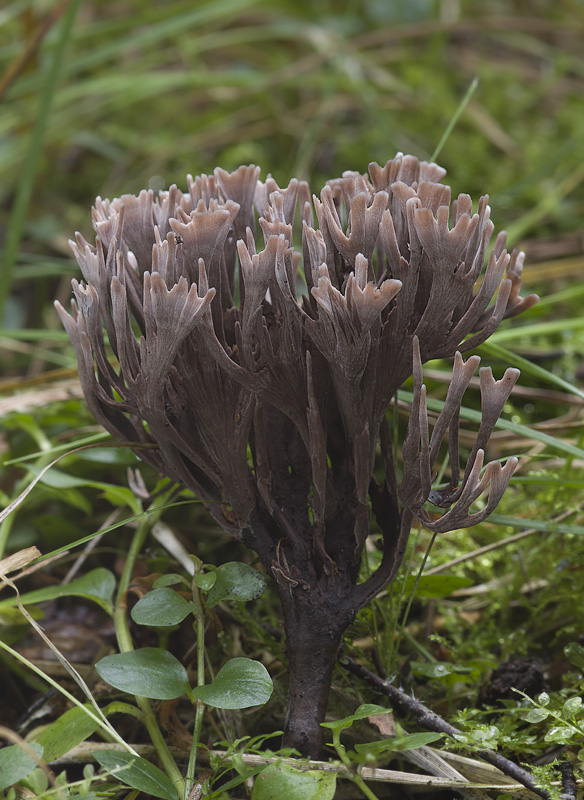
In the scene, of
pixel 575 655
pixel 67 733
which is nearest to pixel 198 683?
pixel 67 733

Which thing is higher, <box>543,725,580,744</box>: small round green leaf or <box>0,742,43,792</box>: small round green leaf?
<box>0,742,43,792</box>: small round green leaf

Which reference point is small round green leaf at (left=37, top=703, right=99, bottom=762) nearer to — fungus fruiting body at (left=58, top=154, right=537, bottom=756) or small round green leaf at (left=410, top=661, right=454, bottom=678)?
fungus fruiting body at (left=58, top=154, right=537, bottom=756)

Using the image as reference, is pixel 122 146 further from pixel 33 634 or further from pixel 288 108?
pixel 33 634

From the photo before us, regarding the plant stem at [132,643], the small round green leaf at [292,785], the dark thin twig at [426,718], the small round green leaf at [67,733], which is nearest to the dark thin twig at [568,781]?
the dark thin twig at [426,718]

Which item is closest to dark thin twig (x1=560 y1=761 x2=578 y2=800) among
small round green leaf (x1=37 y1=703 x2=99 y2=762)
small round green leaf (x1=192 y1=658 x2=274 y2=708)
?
small round green leaf (x1=192 y1=658 x2=274 y2=708)

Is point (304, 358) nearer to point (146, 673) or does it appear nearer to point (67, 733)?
point (146, 673)

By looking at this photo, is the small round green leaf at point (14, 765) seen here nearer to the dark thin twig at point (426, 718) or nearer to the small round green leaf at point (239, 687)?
the small round green leaf at point (239, 687)

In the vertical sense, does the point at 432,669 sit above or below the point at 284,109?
below

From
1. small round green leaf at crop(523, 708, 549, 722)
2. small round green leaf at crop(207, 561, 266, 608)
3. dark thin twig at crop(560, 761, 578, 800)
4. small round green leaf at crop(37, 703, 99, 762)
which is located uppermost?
small round green leaf at crop(207, 561, 266, 608)
